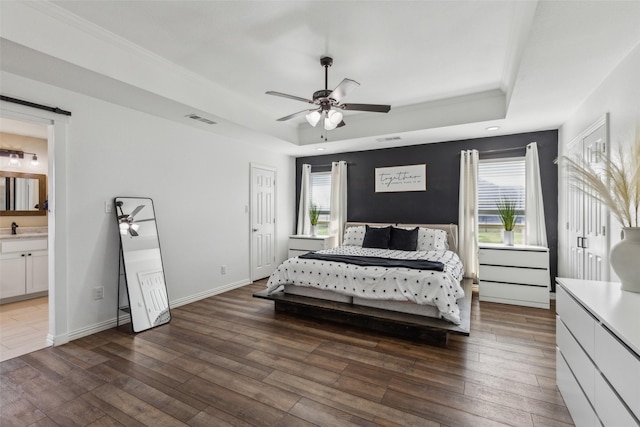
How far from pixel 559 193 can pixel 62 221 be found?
19.6 ft

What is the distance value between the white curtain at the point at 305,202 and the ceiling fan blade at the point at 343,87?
351cm

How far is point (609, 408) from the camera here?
1.37m

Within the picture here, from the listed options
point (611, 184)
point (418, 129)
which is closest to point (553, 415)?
point (611, 184)

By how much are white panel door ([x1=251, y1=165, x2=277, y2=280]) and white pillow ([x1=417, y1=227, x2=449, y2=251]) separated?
2.71m

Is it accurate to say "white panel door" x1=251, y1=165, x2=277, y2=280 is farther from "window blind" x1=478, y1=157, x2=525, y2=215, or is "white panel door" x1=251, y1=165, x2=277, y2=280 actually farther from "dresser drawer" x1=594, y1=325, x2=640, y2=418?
"dresser drawer" x1=594, y1=325, x2=640, y2=418

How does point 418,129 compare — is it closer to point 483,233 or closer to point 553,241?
point 483,233

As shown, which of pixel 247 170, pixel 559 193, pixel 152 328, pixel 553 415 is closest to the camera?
pixel 553 415

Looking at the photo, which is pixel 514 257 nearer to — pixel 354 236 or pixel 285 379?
pixel 354 236

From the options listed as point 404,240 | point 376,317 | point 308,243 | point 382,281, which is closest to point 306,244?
point 308,243


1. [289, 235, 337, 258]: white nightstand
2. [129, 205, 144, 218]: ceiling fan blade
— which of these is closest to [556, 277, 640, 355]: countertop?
[289, 235, 337, 258]: white nightstand

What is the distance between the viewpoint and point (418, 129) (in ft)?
14.5

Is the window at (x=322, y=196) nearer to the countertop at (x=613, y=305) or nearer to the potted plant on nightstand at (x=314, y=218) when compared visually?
the potted plant on nightstand at (x=314, y=218)

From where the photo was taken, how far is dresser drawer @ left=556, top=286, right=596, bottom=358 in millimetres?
1609

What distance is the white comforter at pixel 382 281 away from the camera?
298cm
